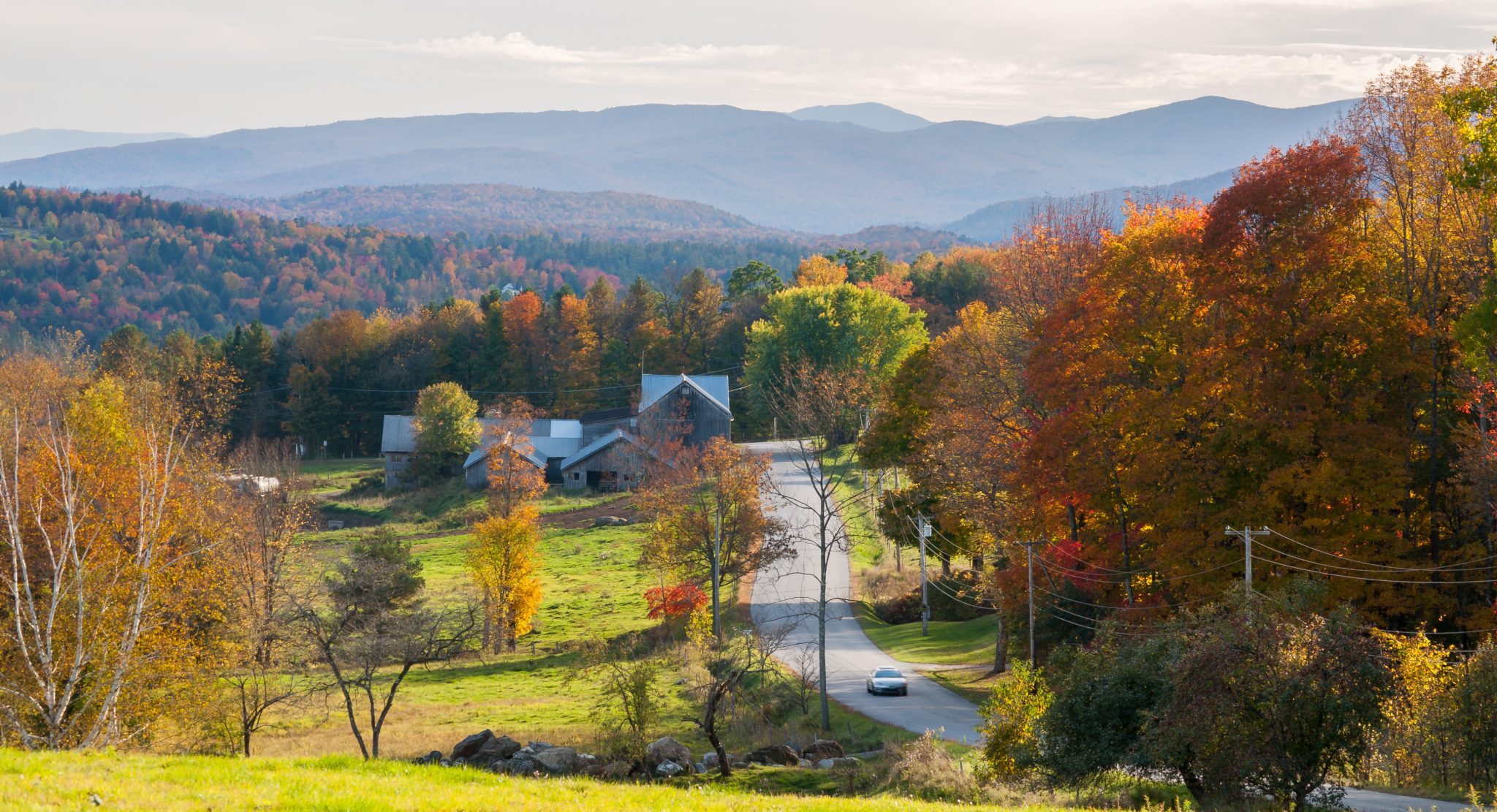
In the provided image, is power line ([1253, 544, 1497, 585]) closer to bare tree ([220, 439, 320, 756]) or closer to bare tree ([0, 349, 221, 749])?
bare tree ([220, 439, 320, 756])

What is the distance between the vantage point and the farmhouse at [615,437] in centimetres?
8200

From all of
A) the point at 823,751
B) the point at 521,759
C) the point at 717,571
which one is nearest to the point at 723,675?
the point at 823,751

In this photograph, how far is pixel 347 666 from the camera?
37594 mm

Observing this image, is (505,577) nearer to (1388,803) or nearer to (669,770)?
(669,770)

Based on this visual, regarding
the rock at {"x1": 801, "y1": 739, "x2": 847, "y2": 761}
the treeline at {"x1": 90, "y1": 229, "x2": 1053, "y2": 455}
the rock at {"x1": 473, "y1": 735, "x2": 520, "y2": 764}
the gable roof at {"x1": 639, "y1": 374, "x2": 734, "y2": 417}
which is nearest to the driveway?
the rock at {"x1": 801, "y1": 739, "x2": 847, "y2": 761}

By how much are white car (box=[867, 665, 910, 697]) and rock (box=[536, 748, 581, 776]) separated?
1193 cm

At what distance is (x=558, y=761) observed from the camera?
2528cm

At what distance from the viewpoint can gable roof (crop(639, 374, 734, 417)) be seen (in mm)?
83375

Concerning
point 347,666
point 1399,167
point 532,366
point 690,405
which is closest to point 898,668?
point 347,666

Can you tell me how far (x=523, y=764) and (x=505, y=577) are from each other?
22.6 m

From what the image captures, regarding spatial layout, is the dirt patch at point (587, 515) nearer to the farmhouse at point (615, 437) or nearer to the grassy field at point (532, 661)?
the grassy field at point (532, 661)

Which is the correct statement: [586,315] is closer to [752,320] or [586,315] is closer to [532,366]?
[532,366]

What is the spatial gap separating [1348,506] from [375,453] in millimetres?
96776

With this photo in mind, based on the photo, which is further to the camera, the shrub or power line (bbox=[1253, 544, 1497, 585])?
power line (bbox=[1253, 544, 1497, 585])
